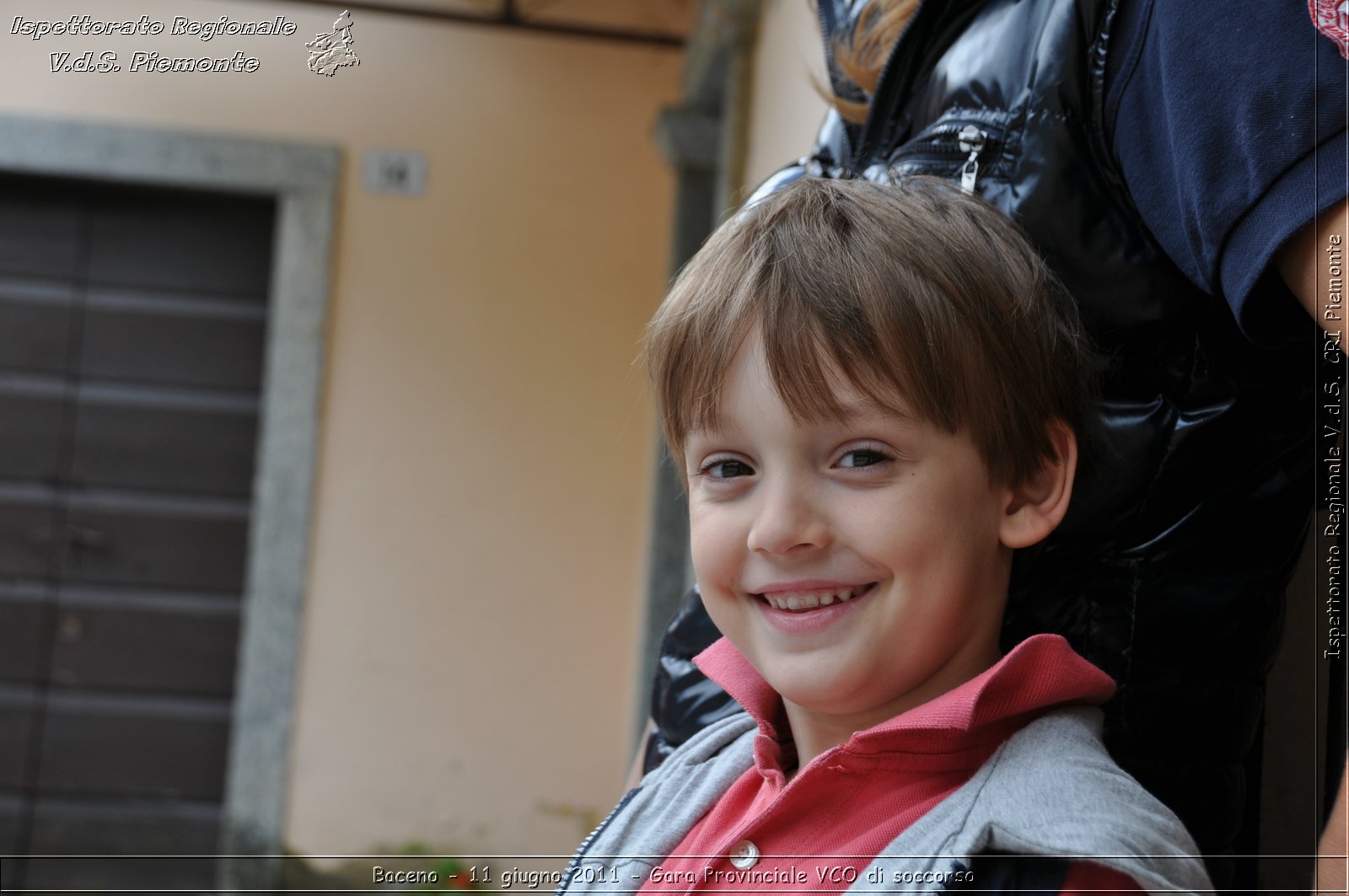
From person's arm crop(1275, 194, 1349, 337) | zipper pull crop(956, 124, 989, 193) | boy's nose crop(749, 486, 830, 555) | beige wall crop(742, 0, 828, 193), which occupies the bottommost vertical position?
boy's nose crop(749, 486, 830, 555)

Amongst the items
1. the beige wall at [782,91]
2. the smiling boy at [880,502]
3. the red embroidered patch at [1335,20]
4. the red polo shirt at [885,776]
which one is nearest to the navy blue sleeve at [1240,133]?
the red embroidered patch at [1335,20]

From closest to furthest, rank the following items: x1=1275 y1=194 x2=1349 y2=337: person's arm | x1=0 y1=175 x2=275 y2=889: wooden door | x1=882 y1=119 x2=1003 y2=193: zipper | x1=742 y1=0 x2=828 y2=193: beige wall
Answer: x1=1275 y1=194 x2=1349 y2=337: person's arm → x1=882 y1=119 x2=1003 y2=193: zipper → x1=742 y1=0 x2=828 y2=193: beige wall → x1=0 y1=175 x2=275 y2=889: wooden door

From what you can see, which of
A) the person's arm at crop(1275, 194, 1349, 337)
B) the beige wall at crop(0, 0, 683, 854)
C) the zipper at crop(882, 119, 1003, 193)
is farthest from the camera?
the beige wall at crop(0, 0, 683, 854)

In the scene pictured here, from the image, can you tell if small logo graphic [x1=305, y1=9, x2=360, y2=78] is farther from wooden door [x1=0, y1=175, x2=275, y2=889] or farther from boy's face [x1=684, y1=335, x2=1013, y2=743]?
wooden door [x1=0, y1=175, x2=275, y2=889]

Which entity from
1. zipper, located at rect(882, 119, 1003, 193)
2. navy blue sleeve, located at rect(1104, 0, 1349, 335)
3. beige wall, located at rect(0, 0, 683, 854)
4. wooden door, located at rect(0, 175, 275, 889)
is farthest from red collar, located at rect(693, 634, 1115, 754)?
wooden door, located at rect(0, 175, 275, 889)

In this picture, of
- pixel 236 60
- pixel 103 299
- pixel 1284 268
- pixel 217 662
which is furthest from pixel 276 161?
pixel 1284 268

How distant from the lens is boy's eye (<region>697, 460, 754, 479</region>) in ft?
2.72

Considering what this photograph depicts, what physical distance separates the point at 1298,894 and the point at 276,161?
4.29m

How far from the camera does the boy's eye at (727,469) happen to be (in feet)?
2.72

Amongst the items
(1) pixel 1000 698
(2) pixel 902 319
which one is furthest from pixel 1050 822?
(2) pixel 902 319

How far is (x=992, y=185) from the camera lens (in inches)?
35.1

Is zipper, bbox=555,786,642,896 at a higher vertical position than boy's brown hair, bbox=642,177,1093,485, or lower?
lower

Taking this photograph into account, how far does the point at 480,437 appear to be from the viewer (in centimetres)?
448

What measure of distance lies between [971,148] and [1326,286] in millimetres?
317
